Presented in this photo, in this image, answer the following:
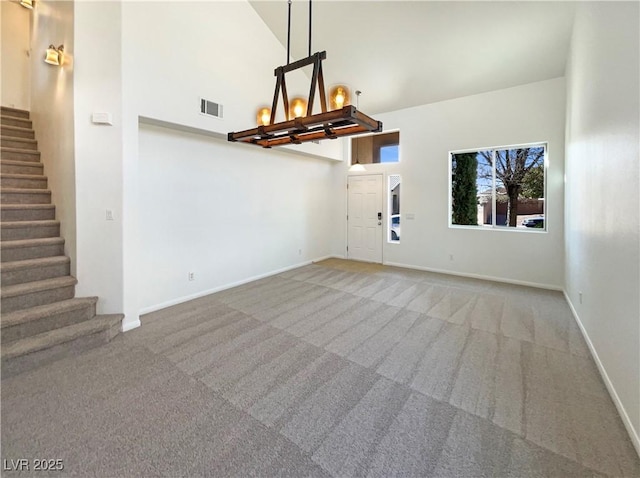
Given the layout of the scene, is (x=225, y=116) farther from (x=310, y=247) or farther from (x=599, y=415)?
(x=599, y=415)

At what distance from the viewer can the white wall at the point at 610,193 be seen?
5.76ft

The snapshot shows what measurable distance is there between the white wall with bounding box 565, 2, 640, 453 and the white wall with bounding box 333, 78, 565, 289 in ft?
4.53

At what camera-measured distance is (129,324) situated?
321 cm

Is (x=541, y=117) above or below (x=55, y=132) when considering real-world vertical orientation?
above

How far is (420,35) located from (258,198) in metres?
3.80

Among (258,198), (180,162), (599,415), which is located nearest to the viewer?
(599,415)

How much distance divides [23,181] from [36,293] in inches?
71.9

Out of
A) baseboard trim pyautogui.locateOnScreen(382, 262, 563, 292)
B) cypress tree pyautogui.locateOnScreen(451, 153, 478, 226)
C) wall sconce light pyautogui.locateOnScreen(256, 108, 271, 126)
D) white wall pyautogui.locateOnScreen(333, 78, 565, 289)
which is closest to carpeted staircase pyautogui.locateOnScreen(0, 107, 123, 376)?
wall sconce light pyautogui.locateOnScreen(256, 108, 271, 126)

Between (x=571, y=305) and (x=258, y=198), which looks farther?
(x=258, y=198)

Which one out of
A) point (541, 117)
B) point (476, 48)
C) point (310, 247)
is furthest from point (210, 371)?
point (541, 117)

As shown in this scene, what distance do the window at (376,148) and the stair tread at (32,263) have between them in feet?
18.9

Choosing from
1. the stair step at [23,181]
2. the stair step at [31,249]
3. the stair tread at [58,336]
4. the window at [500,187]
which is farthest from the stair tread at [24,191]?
the window at [500,187]

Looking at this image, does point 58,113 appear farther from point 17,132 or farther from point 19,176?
point 17,132

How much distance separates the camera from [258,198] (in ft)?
17.3
